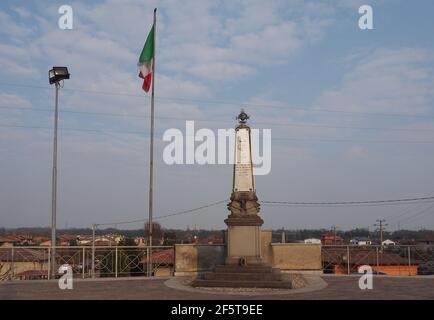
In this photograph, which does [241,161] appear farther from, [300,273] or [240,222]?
[300,273]

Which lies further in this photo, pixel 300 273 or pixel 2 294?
pixel 300 273

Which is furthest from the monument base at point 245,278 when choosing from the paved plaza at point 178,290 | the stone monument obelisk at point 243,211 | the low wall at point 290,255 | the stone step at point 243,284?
the low wall at point 290,255

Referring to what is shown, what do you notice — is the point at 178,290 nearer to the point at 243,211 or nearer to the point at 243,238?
the point at 243,238

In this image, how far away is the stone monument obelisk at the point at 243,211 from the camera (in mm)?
13875

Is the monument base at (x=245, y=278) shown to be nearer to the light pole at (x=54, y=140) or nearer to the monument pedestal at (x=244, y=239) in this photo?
the monument pedestal at (x=244, y=239)

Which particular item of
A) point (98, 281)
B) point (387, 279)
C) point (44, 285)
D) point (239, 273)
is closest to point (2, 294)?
point (44, 285)

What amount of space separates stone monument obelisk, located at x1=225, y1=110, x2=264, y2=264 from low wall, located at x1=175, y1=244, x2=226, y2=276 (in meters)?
2.37

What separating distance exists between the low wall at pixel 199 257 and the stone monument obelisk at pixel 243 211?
93.1 inches

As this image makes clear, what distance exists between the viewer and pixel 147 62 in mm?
20266

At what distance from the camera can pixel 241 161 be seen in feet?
47.8

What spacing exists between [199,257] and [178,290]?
3844 mm

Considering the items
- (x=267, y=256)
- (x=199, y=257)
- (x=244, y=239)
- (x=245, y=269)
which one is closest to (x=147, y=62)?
(x=199, y=257)
